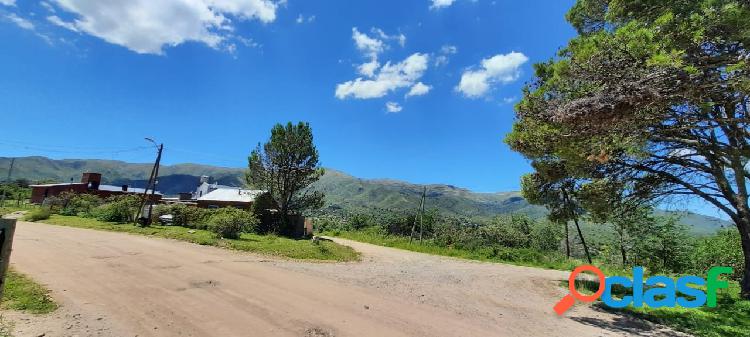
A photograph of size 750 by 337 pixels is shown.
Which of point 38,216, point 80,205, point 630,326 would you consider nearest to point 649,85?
point 630,326

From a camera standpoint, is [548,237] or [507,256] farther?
[548,237]

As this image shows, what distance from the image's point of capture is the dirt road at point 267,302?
6.70 metres

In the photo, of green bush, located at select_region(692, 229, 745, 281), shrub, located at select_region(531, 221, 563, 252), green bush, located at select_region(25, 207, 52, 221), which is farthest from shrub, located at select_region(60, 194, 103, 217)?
shrub, located at select_region(531, 221, 563, 252)

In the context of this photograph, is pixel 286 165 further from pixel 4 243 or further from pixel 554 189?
pixel 4 243

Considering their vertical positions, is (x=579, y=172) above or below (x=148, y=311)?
above

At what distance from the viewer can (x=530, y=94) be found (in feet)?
35.4

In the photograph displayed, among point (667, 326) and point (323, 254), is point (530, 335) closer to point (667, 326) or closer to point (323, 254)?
point (667, 326)

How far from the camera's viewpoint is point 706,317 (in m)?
10.1

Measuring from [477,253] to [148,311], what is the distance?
26644mm

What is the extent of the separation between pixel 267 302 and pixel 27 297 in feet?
14.0

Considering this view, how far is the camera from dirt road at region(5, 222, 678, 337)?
22.0ft

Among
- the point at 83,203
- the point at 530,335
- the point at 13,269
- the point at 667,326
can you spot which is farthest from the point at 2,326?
the point at 83,203

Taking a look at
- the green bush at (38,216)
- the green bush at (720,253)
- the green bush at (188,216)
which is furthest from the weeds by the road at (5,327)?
the green bush at (38,216)

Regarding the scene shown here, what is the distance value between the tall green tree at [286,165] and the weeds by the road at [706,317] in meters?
27.0
